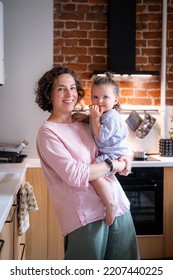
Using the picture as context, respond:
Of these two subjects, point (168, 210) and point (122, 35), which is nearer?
point (168, 210)

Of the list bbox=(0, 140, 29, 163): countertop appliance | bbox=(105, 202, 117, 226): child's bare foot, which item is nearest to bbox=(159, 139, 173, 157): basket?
bbox=(0, 140, 29, 163): countertop appliance

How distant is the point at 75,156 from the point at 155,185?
5.10 ft

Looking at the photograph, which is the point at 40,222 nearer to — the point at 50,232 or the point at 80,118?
the point at 50,232

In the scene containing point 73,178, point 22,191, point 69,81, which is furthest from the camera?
point 22,191

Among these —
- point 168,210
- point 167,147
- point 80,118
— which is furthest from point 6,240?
point 167,147

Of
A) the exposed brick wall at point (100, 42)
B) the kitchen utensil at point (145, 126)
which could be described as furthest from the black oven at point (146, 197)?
the exposed brick wall at point (100, 42)

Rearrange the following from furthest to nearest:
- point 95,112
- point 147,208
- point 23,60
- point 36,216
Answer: point 23,60 < point 147,208 < point 36,216 < point 95,112

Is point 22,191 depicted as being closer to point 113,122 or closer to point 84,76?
point 113,122

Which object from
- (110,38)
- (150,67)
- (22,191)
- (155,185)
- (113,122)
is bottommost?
(155,185)

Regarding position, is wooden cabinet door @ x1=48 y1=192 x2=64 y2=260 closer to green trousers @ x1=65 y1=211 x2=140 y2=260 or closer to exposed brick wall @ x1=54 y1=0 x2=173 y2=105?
exposed brick wall @ x1=54 y1=0 x2=173 y2=105

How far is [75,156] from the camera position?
1.24 metres

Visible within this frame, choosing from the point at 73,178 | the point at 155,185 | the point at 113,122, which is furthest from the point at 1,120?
the point at 73,178

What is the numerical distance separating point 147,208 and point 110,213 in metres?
1.51

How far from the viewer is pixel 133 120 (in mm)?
3148
